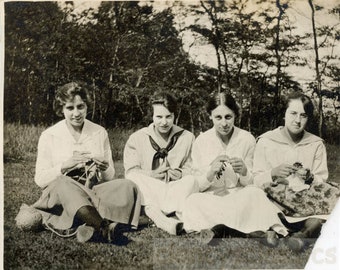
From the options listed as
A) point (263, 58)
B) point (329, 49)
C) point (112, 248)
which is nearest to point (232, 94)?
point (263, 58)

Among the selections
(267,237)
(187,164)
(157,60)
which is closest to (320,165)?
(267,237)

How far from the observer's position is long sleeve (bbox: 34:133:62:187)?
318 cm

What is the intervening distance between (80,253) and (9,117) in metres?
0.83

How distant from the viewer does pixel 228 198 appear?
3.22 m

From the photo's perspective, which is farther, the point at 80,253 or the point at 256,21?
the point at 256,21

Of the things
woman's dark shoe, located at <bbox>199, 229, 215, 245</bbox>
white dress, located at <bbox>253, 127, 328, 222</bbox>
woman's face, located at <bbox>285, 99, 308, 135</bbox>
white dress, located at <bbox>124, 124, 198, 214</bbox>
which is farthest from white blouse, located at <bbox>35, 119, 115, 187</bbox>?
woman's face, located at <bbox>285, 99, 308, 135</bbox>

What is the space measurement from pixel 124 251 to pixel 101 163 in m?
0.49

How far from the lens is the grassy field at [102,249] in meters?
3.10

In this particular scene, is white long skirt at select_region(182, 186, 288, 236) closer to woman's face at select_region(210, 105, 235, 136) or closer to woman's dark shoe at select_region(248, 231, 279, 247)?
woman's dark shoe at select_region(248, 231, 279, 247)

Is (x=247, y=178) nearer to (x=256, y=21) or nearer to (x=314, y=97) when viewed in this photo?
(x=314, y=97)

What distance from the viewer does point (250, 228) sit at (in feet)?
10.5

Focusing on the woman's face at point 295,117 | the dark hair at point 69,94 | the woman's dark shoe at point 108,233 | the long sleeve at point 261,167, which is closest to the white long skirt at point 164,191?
the woman's dark shoe at point 108,233

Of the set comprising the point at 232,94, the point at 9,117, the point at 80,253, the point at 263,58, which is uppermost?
the point at 263,58

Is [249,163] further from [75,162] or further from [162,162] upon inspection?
[75,162]
